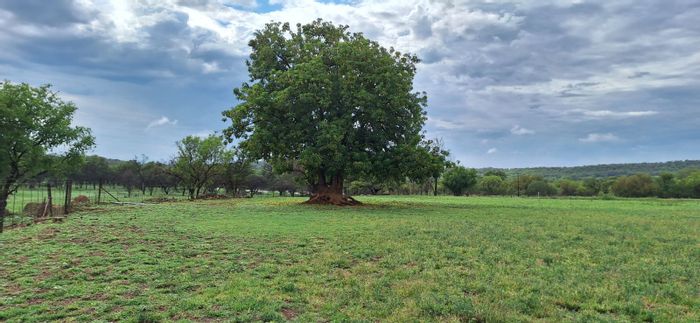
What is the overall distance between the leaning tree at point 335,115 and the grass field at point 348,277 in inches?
541

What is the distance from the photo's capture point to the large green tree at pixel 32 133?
27688 millimetres

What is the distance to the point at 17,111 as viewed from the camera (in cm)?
2817

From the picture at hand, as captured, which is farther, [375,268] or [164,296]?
[375,268]

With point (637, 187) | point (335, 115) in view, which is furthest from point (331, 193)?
point (637, 187)

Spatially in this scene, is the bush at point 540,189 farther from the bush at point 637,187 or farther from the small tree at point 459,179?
the small tree at point 459,179

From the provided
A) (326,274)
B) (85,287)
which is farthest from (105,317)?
(326,274)

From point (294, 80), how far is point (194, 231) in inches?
592

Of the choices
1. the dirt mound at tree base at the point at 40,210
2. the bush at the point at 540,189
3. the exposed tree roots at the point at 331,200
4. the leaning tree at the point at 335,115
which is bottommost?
the dirt mound at tree base at the point at 40,210

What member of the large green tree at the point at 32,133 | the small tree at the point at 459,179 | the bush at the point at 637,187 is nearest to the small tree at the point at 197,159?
the large green tree at the point at 32,133

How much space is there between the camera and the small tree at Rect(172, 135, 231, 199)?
171ft

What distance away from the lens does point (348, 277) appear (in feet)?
25.5

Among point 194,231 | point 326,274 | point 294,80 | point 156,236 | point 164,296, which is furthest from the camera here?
point 294,80

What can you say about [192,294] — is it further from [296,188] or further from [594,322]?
[296,188]

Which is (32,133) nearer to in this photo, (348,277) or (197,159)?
(197,159)
